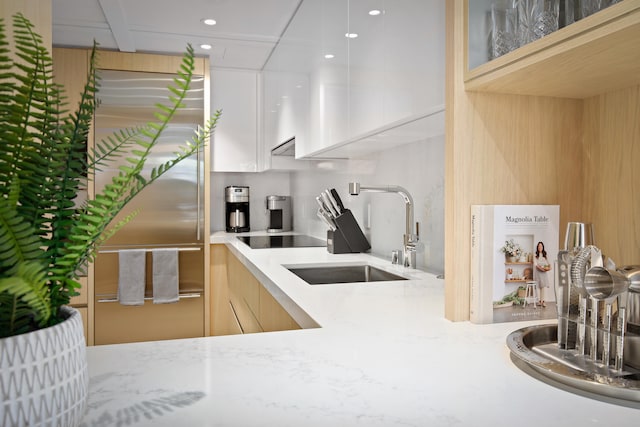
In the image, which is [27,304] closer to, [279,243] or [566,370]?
[566,370]

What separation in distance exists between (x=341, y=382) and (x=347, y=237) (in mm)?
1842

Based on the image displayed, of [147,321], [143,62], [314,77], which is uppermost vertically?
[143,62]

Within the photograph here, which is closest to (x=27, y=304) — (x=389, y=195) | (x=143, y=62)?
(x=389, y=195)

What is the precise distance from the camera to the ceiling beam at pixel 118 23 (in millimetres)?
2680

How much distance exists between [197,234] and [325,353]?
2860mm

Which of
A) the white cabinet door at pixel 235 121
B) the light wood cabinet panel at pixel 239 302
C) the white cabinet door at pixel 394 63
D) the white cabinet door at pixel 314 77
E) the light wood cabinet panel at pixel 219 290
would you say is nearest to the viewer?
the white cabinet door at pixel 394 63

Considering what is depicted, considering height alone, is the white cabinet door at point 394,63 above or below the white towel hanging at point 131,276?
above

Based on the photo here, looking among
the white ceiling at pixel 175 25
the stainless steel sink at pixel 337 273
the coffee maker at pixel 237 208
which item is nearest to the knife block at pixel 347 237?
the stainless steel sink at pixel 337 273

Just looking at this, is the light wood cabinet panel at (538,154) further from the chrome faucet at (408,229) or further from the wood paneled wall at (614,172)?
the chrome faucet at (408,229)

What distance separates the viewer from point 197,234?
3576 mm

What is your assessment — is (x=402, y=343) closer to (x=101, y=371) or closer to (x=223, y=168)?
(x=101, y=371)

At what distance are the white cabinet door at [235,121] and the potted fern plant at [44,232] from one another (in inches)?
135

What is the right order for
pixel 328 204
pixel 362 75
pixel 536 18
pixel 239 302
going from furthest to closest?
pixel 239 302, pixel 328 204, pixel 362 75, pixel 536 18

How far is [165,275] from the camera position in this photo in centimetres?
349
